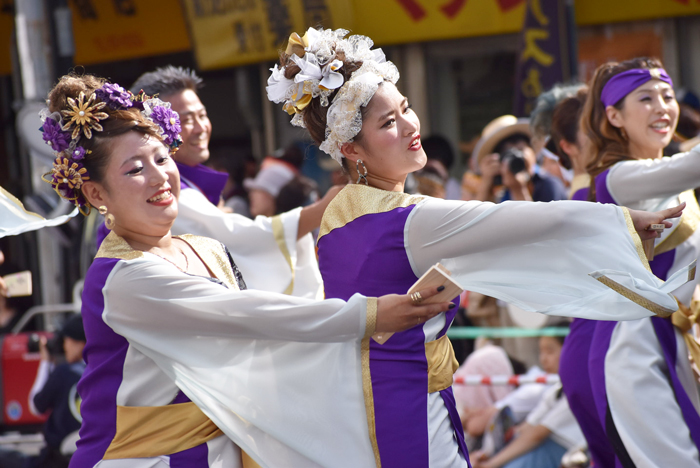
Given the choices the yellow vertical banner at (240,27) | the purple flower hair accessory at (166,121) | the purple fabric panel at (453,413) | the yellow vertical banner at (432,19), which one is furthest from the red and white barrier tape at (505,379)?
the yellow vertical banner at (240,27)

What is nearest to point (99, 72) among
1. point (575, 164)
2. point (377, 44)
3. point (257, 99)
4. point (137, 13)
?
point (137, 13)

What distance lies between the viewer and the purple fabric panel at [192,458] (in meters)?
2.14

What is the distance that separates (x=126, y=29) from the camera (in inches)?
349

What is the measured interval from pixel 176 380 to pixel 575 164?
2.12 meters

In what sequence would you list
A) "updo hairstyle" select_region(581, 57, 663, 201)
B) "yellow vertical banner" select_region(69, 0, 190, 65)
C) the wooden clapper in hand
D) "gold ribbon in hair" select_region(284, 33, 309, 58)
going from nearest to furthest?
the wooden clapper in hand < "gold ribbon in hair" select_region(284, 33, 309, 58) < "updo hairstyle" select_region(581, 57, 663, 201) < "yellow vertical banner" select_region(69, 0, 190, 65)

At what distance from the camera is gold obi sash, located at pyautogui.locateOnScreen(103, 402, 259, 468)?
2127 mm

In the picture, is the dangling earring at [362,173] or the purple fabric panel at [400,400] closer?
the purple fabric panel at [400,400]

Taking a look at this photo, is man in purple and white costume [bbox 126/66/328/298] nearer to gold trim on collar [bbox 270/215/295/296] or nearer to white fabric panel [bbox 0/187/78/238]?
gold trim on collar [bbox 270/215/295/296]

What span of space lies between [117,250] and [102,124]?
320 mm

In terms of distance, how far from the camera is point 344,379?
7.01 feet

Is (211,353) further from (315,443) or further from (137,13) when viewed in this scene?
(137,13)

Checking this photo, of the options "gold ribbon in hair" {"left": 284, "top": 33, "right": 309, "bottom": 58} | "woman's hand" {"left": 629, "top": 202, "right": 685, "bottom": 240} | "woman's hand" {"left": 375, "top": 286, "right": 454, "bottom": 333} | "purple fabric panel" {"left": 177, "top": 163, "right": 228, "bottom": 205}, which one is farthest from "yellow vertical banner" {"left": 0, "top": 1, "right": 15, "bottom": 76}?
"woman's hand" {"left": 629, "top": 202, "right": 685, "bottom": 240}

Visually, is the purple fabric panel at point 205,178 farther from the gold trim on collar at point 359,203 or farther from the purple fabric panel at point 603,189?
the purple fabric panel at point 603,189

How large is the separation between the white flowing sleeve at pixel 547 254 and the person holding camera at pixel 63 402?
122 inches
